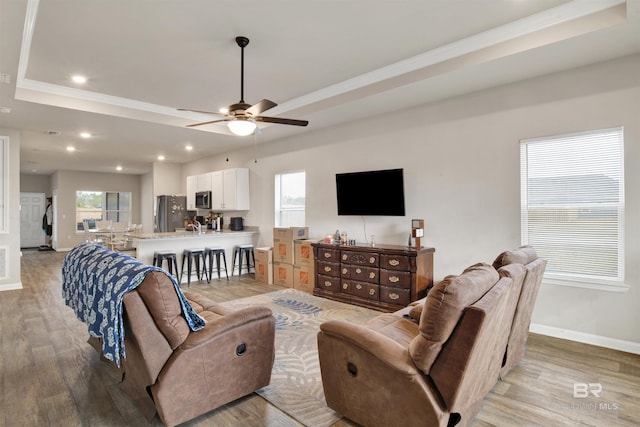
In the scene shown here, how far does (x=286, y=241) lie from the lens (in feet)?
20.4

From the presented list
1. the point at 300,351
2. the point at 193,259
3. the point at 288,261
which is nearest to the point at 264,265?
the point at 288,261

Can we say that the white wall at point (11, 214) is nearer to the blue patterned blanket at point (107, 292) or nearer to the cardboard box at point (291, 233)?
the blue patterned blanket at point (107, 292)

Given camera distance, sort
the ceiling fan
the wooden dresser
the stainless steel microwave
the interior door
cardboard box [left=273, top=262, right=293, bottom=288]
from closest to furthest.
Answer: the ceiling fan
the wooden dresser
cardboard box [left=273, top=262, right=293, bottom=288]
the stainless steel microwave
the interior door

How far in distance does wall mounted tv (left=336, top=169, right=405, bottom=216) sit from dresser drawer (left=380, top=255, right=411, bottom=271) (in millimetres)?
703

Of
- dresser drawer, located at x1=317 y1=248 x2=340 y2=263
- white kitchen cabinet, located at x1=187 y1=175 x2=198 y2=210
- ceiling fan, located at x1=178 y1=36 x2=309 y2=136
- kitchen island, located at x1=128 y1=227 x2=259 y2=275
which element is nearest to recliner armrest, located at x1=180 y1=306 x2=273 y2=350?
ceiling fan, located at x1=178 y1=36 x2=309 y2=136

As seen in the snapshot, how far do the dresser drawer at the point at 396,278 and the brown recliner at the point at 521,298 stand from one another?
59.5 inches

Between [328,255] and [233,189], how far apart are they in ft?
10.5

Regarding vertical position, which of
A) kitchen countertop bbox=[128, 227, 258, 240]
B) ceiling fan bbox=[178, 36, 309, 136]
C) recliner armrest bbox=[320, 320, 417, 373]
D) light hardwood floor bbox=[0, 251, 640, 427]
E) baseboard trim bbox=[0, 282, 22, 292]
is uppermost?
ceiling fan bbox=[178, 36, 309, 136]

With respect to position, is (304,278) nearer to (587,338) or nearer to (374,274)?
(374,274)

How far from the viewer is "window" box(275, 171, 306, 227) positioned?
6.60m

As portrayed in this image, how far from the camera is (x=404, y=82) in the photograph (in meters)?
4.01

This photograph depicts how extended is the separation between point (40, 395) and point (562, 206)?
4.96 m

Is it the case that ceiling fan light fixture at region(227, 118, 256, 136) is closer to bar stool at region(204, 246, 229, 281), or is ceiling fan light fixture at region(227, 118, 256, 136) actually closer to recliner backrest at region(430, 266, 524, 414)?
recliner backrest at region(430, 266, 524, 414)
